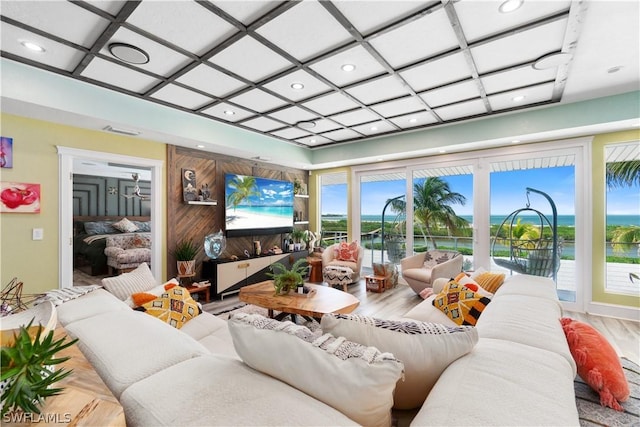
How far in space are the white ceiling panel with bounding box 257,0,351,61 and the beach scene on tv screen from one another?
2.89m

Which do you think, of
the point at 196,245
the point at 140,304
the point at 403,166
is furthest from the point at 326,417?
the point at 403,166

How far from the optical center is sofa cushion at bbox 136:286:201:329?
2.13 meters

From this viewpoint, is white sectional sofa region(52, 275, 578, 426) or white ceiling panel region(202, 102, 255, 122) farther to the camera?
white ceiling panel region(202, 102, 255, 122)

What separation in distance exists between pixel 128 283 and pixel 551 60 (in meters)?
4.04

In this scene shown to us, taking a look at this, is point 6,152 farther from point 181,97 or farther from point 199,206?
point 199,206

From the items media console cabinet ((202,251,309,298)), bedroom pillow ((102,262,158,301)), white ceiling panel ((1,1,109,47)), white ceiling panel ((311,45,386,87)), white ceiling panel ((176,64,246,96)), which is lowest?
media console cabinet ((202,251,309,298))

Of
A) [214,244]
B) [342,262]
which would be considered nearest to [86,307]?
[214,244]

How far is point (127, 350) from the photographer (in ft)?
3.60

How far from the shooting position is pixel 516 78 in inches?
108

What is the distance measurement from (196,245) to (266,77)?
9.43 ft

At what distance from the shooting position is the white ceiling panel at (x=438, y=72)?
2443mm

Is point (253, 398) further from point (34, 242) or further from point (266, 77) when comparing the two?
point (34, 242)

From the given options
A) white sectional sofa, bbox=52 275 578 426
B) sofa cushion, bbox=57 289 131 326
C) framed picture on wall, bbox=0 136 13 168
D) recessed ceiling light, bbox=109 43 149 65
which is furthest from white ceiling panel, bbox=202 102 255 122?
white sectional sofa, bbox=52 275 578 426

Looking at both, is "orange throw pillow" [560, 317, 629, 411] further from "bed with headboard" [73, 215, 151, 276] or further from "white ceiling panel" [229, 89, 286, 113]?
"bed with headboard" [73, 215, 151, 276]
